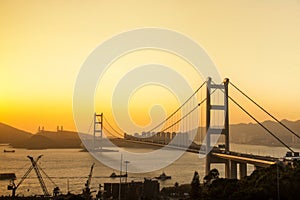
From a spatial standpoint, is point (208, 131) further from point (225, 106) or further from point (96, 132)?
point (96, 132)

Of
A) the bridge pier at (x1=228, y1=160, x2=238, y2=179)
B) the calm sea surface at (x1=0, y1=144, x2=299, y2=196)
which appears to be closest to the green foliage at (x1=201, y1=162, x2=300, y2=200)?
the bridge pier at (x1=228, y1=160, x2=238, y2=179)

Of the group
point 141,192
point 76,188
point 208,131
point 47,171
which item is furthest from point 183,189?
point 47,171

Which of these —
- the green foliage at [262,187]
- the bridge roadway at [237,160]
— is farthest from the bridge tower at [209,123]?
the green foliage at [262,187]

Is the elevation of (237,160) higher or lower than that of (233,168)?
higher

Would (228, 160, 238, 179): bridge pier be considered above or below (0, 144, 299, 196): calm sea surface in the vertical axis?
above

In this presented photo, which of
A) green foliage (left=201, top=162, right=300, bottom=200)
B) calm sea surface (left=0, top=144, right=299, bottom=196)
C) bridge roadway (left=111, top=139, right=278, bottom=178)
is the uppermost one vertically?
bridge roadway (left=111, top=139, right=278, bottom=178)

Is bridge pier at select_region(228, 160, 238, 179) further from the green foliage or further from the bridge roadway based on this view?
the green foliage

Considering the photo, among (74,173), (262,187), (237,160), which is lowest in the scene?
(74,173)

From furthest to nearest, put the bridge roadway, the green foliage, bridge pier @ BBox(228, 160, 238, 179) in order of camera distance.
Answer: bridge pier @ BBox(228, 160, 238, 179)
the bridge roadway
the green foliage

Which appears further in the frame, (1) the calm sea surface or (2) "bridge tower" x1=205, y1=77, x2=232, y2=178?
(1) the calm sea surface

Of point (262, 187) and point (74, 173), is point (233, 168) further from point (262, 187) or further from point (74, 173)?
point (74, 173)

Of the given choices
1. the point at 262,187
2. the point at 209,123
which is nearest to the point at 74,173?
the point at 209,123

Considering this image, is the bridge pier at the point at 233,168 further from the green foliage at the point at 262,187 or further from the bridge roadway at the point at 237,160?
the green foliage at the point at 262,187

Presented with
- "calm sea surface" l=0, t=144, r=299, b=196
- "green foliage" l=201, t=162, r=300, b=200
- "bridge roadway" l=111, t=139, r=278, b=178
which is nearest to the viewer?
"green foliage" l=201, t=162, r=300, b=200
